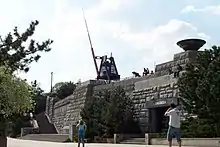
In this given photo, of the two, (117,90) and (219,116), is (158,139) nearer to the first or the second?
(219,116)

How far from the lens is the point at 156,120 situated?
3475 cm

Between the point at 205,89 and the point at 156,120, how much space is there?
12.4 meters

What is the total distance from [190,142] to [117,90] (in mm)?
12878

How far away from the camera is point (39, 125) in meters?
61.2

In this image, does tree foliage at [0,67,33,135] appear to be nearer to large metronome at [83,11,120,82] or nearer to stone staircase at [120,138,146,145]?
stone staircase at [120,138,146,145]

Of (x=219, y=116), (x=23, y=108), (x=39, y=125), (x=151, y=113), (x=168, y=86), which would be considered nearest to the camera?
(x=23, y=108)

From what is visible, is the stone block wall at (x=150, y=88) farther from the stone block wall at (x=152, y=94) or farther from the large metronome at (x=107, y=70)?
the large metronome at (x=107, y=70)

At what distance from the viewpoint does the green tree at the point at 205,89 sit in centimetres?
2256

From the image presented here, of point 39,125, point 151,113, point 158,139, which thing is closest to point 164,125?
point 151,113

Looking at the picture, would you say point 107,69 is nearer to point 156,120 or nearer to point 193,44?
point 156,120

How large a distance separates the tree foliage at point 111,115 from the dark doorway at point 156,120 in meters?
1.38

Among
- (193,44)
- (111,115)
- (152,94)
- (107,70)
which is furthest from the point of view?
(107,70)

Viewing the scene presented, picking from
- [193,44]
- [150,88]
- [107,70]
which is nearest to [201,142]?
[193,44]

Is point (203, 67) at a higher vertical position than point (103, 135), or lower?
higher
